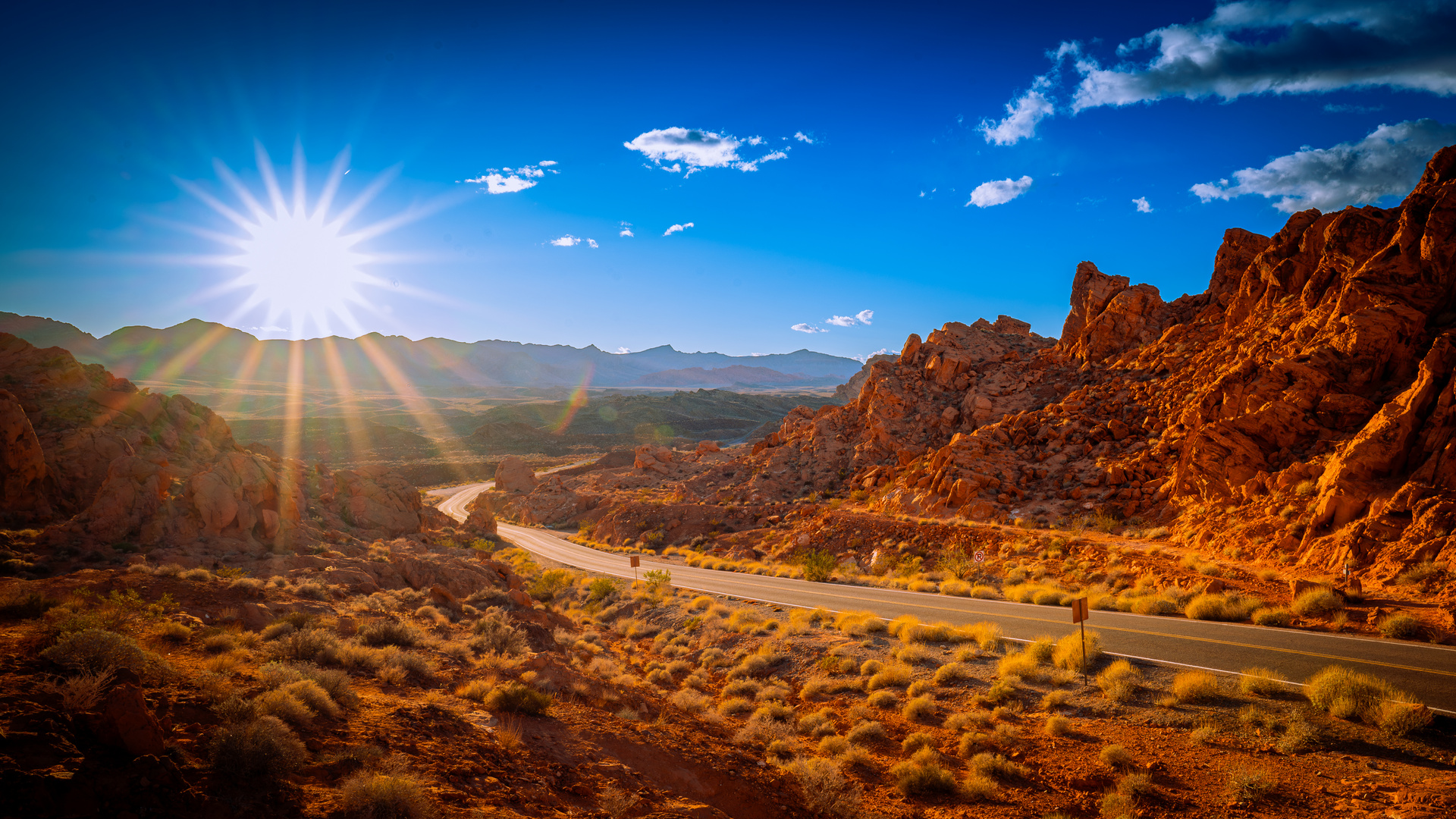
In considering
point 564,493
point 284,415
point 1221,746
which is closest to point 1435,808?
point 1221,746

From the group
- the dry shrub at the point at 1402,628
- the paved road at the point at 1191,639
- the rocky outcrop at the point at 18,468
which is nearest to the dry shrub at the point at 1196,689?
the paved road at the point at 1191,639

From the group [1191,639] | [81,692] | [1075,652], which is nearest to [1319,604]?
[1191,639]

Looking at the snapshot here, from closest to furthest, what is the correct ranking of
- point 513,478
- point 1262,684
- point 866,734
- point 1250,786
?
point 1250,786 < point 1262,684 < point 866,734 < point 513,478

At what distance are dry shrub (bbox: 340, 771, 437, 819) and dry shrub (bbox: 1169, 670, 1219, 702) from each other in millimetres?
10925

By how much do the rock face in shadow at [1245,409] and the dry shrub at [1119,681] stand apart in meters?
8.35

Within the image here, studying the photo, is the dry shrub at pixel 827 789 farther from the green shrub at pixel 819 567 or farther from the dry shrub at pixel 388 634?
the green shrub at pixel 819 567

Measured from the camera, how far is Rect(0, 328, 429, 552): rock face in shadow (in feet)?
46.2

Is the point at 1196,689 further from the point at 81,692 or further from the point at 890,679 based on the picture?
the point at 81,692

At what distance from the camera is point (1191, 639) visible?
12531 millimetres

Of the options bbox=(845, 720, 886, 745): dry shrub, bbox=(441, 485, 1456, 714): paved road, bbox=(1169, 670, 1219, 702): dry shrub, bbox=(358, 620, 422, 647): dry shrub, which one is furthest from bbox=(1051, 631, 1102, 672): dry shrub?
bbox=(358, 620, 422, 647): dry shrub

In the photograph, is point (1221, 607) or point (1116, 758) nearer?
point (1116, 758)

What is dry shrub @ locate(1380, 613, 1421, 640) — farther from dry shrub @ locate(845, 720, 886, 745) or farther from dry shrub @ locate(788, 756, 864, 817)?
dry shrub @ locate(788, 756, 864, 817)

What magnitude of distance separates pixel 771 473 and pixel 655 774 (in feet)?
116

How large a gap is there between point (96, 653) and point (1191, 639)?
58.2 feet
